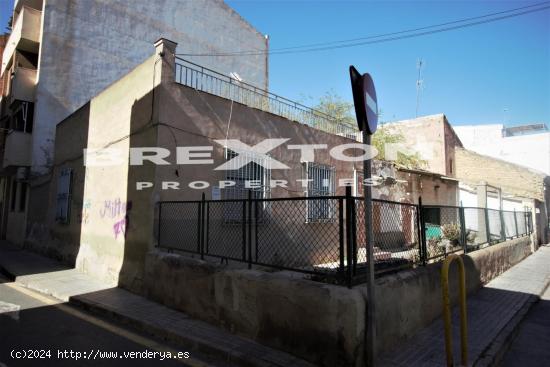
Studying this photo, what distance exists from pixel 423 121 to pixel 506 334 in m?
21.1

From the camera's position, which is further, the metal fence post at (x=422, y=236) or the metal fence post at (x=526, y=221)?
the metal fence post at (x=526, y=221)

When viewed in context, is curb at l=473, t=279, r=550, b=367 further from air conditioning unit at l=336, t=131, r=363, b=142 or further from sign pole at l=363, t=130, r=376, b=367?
air conditioning unit at l=336, t=131, r=363, b=142

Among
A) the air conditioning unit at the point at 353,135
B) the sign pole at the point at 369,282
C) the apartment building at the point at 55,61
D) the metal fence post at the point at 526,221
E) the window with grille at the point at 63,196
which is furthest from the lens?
the metal fence post at the point at 526,221

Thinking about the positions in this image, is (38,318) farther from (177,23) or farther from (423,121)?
(423,121)

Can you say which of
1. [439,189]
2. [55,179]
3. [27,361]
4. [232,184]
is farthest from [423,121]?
[27,361]

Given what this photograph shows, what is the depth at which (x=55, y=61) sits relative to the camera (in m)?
13.8

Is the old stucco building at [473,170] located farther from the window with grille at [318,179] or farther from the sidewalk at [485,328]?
the sidewalk at [485,328]

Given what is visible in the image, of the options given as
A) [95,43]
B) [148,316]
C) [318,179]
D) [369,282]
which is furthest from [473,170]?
[148,316]

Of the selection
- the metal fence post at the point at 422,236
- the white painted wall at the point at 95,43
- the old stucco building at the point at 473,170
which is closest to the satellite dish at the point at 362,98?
the metal fence post at the point at 422,236

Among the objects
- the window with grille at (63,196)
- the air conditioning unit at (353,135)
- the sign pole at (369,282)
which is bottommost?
the sign pole at (369,282)

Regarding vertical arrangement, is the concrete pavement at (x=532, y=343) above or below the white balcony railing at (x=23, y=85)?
below

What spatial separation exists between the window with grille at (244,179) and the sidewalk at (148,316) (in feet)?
8.05

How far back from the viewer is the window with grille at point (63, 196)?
411 inches

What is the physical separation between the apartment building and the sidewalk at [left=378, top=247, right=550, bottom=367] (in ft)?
41.6
